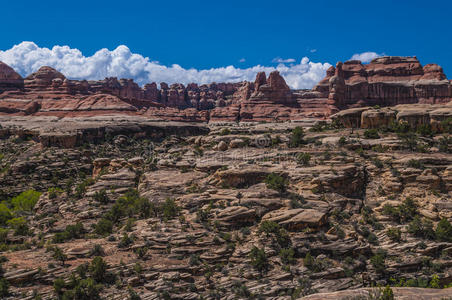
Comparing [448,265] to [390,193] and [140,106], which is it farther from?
[140,106]

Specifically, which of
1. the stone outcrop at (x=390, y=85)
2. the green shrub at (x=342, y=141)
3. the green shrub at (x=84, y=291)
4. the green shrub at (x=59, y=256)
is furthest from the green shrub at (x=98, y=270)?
the stone outcrop at (x=390, y=85)

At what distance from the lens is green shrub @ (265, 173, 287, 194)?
30.6 metres

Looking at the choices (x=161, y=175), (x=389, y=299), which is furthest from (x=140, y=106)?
(x=389, y=299)

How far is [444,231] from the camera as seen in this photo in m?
25.4

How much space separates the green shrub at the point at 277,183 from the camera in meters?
30.6

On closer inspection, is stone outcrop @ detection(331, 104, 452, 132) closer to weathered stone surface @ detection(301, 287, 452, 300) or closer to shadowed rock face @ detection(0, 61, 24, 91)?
weathered stone surface @ detection(301, 287, 452, 300)

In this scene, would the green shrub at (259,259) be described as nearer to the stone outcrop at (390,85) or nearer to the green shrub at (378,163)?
the green shrub at (378,163)

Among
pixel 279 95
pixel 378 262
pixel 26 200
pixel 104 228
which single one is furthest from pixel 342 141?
pixel 279 95

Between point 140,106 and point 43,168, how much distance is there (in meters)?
67.3

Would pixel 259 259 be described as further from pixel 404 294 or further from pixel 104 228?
pixel 404 294

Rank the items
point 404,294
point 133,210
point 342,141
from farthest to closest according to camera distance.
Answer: point 342,141, point 133,210, point 404,294

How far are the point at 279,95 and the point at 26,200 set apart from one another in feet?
290

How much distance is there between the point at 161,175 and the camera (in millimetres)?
37531

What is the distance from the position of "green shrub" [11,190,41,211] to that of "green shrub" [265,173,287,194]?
29.4 meters
